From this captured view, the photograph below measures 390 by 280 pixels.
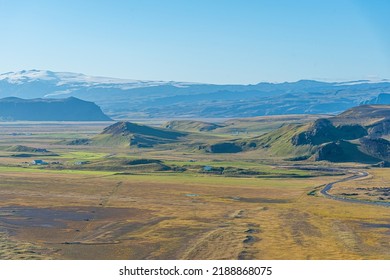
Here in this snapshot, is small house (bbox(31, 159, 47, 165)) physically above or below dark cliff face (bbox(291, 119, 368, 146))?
below

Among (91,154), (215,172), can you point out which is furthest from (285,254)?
(91,154)

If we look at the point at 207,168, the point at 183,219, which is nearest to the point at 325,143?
the point at 207,168

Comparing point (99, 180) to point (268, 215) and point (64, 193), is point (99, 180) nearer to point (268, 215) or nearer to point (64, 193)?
point (64, 193)

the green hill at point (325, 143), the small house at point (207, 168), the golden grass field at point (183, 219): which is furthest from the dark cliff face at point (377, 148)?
the small house at point (207, 168)

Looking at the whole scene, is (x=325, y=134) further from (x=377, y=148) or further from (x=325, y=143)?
(x=377, y=148)

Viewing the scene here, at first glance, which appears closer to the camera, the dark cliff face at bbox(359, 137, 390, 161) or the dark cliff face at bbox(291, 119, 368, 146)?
the dark cliff face at bbox(359, 137, 390, 161)

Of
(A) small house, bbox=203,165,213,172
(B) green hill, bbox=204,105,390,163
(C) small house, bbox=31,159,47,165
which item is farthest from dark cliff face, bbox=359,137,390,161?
(C) small house, bbox=31,159,47,165

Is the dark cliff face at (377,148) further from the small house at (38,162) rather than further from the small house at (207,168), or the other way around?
the small house at (38,162)

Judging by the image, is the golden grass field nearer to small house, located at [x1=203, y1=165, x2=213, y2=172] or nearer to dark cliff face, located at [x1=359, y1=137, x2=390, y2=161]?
small house, located at [x1=203, y1=165, x2=213, y2=172]
